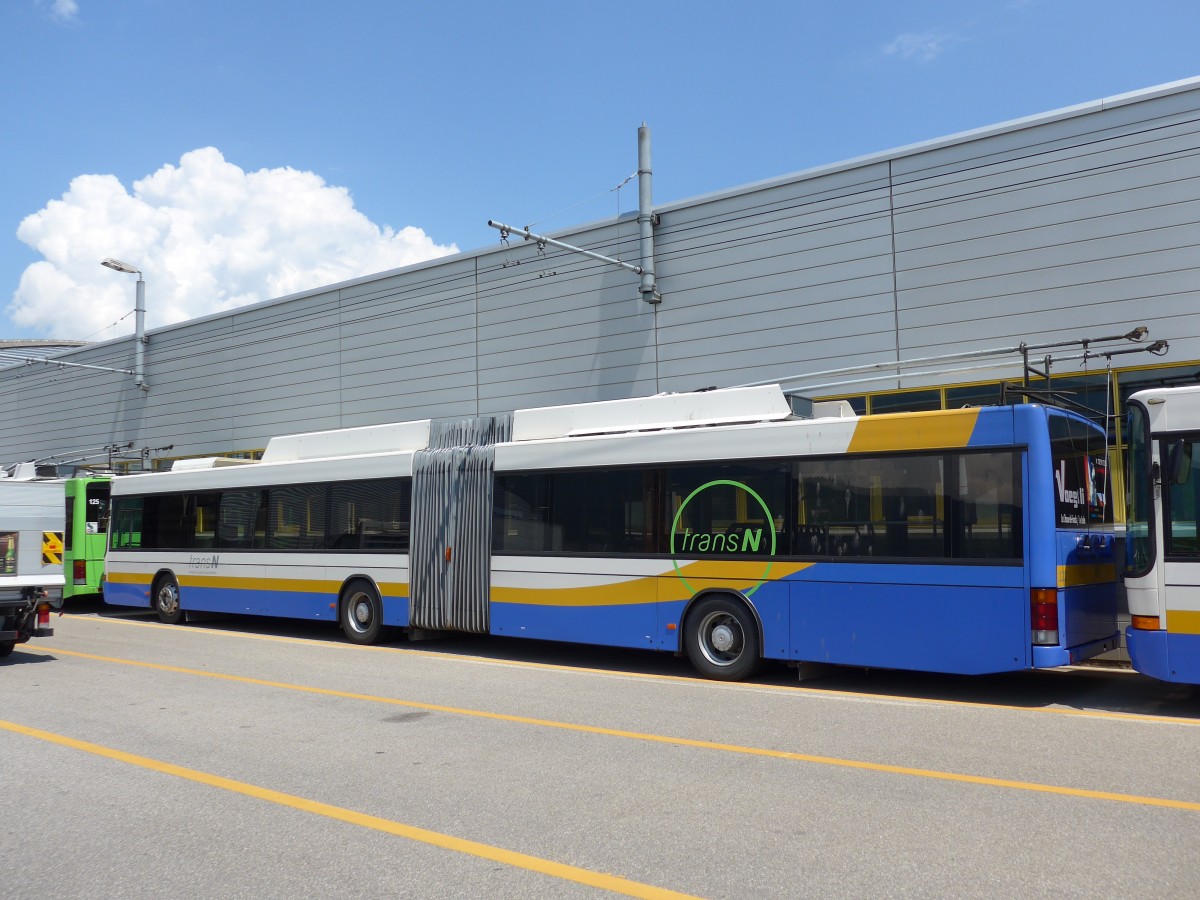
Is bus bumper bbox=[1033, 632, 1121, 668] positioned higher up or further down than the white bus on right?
further down

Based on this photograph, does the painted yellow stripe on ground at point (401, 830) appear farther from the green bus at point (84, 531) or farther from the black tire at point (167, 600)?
the green bus at point (84, 531)

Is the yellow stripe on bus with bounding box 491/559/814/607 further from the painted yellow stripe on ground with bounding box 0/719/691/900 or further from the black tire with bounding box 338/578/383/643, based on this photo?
the painted yellow stripe on ground with bounding box 0/719/691/900

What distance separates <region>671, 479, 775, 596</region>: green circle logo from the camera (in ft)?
34.4

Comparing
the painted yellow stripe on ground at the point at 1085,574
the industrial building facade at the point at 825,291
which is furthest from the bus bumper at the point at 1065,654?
the industrial building facade at the point at 825,291

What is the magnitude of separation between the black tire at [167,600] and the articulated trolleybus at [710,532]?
A: 1692 mm

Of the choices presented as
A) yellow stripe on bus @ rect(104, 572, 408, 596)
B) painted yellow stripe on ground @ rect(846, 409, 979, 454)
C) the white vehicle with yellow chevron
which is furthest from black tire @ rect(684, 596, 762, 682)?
the white vehicle with yellow chevron

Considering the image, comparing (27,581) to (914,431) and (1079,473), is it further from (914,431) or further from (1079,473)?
(1079,473)

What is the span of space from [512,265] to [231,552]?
7959 millimetres

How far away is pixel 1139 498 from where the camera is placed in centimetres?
882

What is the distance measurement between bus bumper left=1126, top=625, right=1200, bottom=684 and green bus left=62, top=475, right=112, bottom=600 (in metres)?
18.3

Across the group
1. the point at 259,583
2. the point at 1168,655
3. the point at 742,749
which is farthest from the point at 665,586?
the point at 259,583

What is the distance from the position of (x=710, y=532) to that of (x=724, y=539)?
20cm

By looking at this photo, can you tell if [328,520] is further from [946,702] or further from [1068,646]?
[1068,646]

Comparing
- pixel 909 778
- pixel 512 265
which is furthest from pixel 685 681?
pixel 512 265
